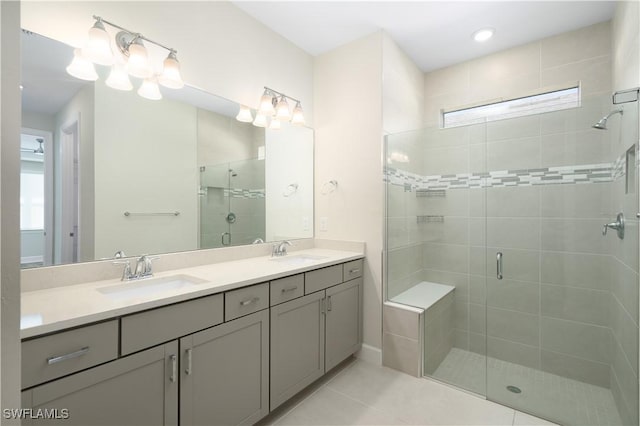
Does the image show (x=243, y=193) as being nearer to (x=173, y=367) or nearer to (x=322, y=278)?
(x=322, y=278)

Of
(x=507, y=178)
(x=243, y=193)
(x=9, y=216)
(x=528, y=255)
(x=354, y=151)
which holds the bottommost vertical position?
(x=528, y=255)

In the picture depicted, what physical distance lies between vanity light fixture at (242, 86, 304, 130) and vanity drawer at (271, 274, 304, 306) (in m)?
1.28

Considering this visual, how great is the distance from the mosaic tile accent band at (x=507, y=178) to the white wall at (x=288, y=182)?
783mm

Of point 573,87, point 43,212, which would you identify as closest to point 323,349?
point 43,212

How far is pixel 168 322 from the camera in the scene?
1.22 metres

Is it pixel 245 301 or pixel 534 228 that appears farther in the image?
pixel 534 228

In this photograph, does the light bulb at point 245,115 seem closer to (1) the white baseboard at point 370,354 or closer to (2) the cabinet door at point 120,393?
(2) the cabinet door at point 120,393

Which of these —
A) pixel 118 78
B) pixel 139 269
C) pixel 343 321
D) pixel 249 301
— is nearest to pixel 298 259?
pixel 343 321

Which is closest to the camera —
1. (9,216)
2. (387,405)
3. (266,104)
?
(9,216)

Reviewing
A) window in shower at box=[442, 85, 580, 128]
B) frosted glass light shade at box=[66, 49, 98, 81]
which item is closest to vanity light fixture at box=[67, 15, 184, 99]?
frosted glass light shade at box=[66, 49, 98, 81]

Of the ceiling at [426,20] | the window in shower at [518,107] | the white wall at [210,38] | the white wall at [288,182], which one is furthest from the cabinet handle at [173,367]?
the window in shower at [518,107]

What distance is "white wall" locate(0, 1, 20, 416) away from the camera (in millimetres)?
354

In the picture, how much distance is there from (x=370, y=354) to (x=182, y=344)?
5.49 ft

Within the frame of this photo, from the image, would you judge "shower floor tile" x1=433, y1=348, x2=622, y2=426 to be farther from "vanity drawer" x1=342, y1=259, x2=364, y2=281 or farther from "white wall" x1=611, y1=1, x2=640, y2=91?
"white wall" x1=611, y1=1, x2=640, y2=91
